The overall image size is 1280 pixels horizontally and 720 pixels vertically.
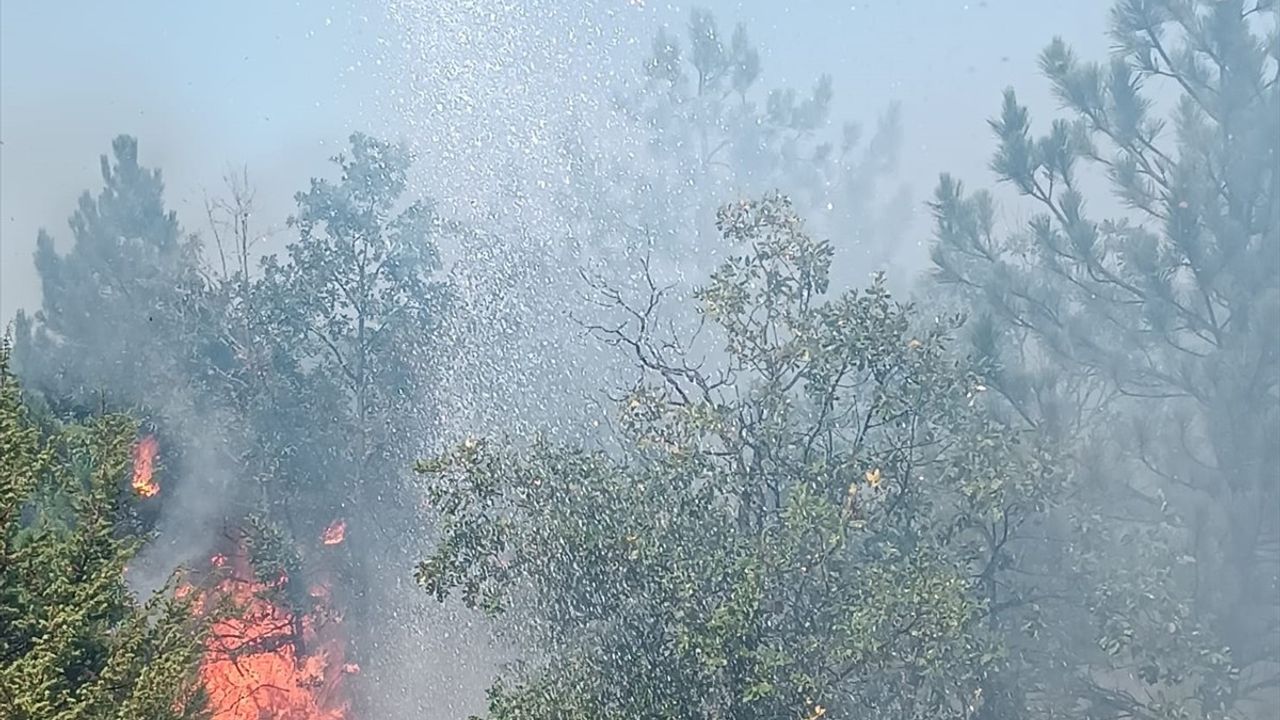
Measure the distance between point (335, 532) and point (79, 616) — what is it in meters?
11.7

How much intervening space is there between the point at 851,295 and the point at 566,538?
2.40 meters

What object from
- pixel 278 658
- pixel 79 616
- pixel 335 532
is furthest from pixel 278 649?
pixel 79 616

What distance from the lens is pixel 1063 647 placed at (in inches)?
317

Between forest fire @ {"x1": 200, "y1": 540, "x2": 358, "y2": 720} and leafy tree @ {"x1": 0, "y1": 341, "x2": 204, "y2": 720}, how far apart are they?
26.9 feet

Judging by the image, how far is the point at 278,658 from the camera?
14.1 metres

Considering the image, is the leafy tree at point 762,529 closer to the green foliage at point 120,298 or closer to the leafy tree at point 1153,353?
the leafy tree at point 1153,353

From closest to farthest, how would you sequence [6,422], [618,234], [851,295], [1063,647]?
[6,422] < [851,295] < [1063,647] < [618,234]

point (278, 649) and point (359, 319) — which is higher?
point (359, 319)

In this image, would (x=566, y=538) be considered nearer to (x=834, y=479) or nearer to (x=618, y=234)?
(x=834, y=479)

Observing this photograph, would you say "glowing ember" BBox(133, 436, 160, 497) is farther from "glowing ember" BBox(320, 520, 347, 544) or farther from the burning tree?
"glowing ember" BBox(320, 520, 347, 544)

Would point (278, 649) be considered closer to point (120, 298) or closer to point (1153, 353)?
point (120, 298)

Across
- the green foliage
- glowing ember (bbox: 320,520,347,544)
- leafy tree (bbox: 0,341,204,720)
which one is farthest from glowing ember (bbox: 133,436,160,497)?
leafy tree (bbox: 0,341,204,720)

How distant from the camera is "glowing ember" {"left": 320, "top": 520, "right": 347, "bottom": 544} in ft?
51.7

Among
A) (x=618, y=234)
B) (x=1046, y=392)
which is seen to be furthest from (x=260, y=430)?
(x=1046, y=392)
